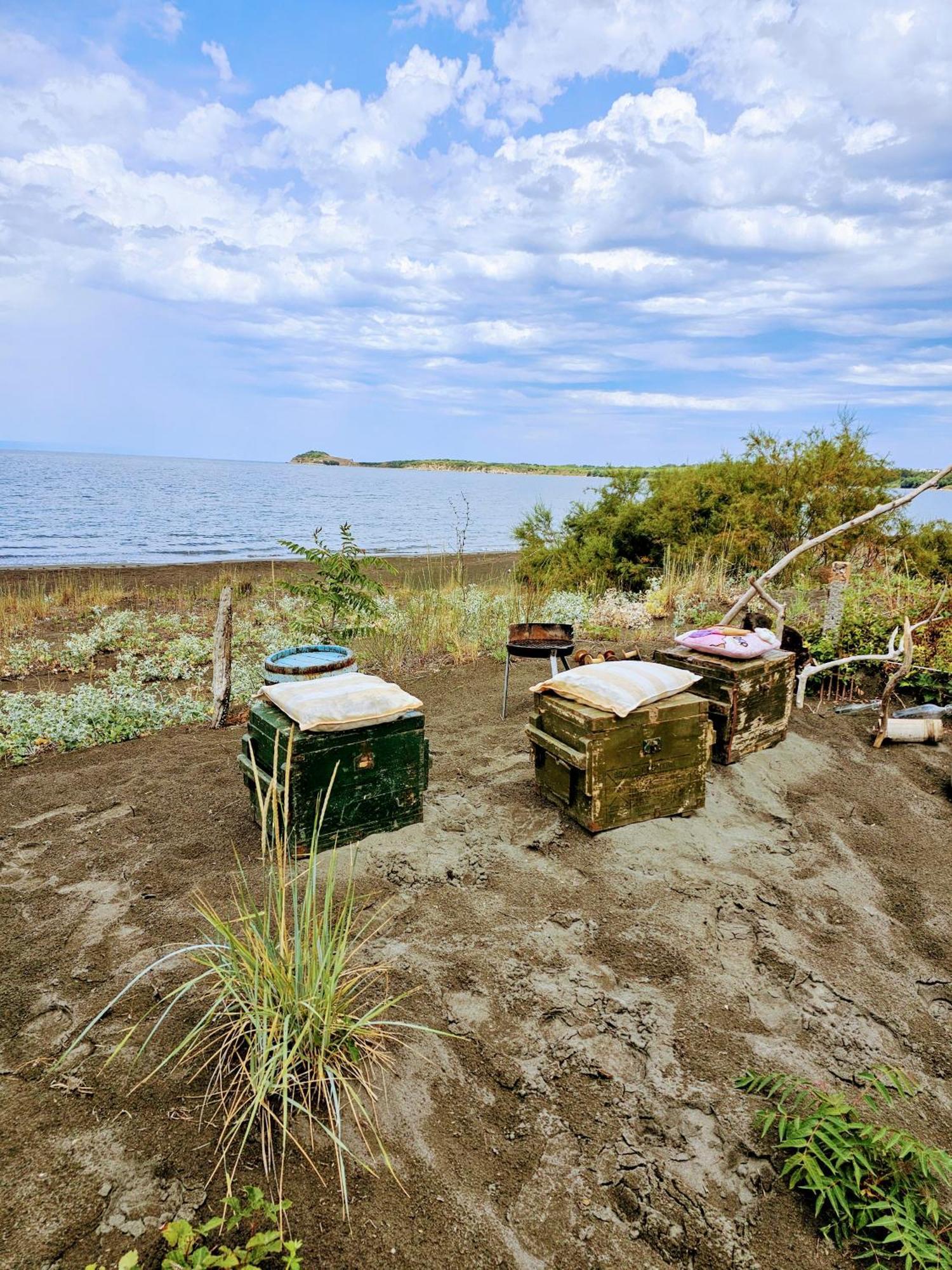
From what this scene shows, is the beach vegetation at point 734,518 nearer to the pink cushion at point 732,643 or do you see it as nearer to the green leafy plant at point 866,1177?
the pink cushion at point 732,643

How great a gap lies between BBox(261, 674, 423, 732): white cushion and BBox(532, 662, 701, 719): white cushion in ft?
2.98

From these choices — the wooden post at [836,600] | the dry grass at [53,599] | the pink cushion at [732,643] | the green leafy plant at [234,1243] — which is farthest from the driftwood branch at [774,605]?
the dry grass at [53,599]

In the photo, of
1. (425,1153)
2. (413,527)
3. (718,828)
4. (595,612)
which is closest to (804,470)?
(595,612)

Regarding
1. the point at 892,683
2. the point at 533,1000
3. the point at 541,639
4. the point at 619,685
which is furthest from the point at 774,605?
the point at 533,1000

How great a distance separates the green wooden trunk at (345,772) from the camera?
346cm

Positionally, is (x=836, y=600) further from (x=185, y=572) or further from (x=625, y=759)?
(x=185, y=572)

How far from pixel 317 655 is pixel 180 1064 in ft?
8.49

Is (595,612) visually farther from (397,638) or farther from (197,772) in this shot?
(197,772)

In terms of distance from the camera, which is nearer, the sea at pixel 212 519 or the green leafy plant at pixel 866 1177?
the green leafy plant at pixel 866 1177

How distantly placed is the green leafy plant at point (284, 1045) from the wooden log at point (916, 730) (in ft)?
15.5

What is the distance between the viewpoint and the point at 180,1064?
2.26 metres

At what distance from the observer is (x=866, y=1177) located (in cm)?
196

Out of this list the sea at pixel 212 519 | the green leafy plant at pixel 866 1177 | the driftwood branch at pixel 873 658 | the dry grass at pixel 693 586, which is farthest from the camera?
the sea at pixel 212 519

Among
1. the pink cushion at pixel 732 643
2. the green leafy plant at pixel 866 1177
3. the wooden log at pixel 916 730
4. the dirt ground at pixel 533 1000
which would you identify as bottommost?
the dirt ground at pixel 533 1000
